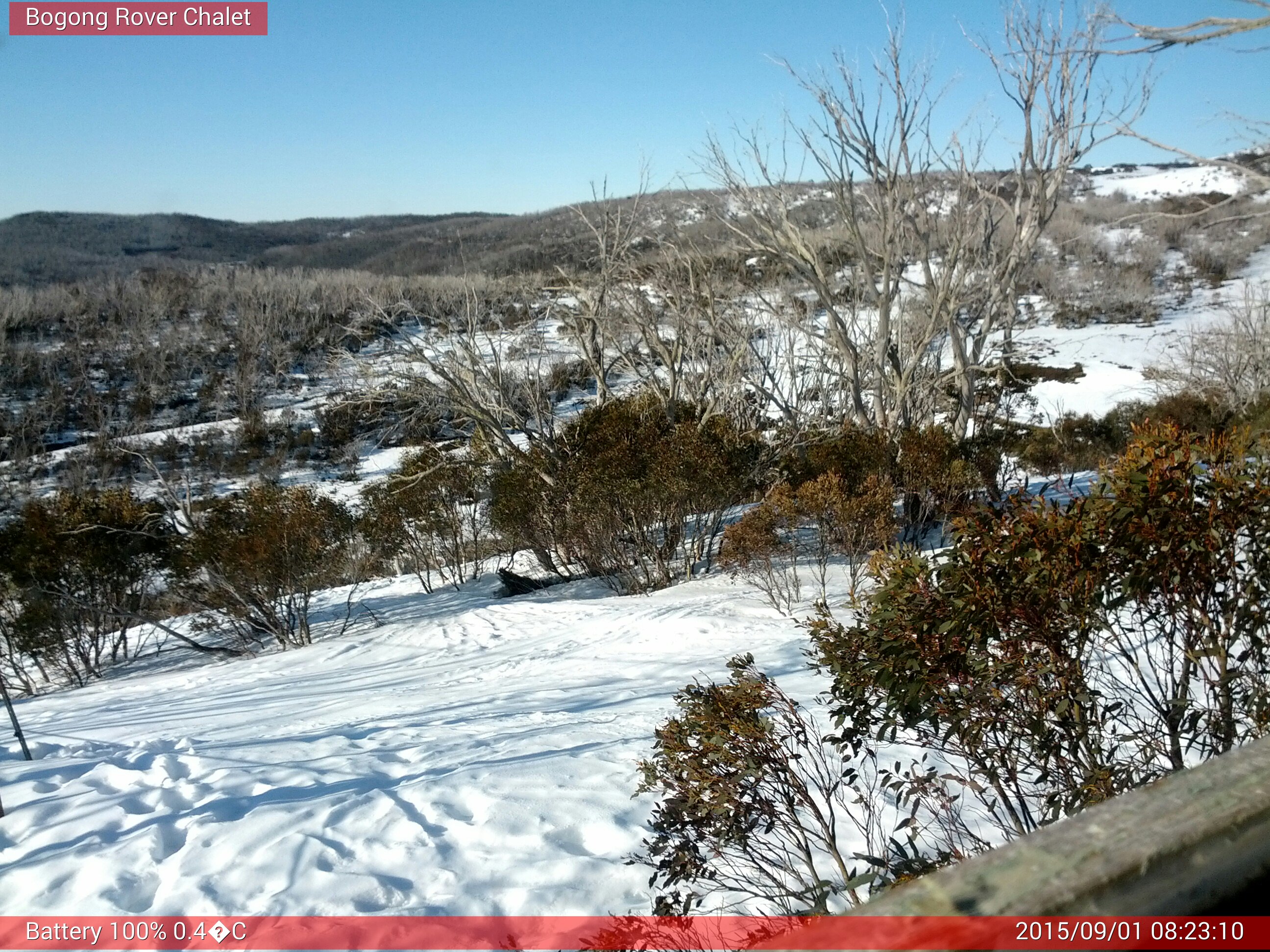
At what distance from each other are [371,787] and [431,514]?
402 inches

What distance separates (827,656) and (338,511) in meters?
11.2

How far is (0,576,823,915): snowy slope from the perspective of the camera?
109 inches

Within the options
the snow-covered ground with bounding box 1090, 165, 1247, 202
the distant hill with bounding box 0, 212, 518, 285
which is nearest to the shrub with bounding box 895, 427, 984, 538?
the snow-covered ground with bounding box 1090, 165, 1247, 202

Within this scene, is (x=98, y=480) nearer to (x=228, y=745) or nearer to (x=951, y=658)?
(x=228, y=745)

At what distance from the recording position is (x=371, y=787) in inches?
153

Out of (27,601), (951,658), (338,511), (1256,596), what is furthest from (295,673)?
(1256,596)

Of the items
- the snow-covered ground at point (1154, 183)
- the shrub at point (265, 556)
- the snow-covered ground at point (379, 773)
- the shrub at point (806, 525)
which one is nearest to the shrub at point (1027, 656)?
the snow-covered ground at point (379, 773)

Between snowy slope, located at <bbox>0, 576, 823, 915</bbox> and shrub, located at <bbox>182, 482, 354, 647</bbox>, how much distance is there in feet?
9.34

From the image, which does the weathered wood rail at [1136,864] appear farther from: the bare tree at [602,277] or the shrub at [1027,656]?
the bare tree at [602,277]

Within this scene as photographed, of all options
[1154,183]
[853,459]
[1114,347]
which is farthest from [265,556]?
[1154,183]

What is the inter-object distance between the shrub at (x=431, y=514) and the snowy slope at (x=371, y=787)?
16.8ft

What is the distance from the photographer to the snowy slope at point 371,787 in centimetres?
276

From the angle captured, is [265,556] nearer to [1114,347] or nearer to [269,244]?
[1114,347]

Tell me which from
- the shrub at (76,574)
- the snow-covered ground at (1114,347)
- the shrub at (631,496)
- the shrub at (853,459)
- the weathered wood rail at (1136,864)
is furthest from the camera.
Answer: the snow-covered ground at (1114,347)
